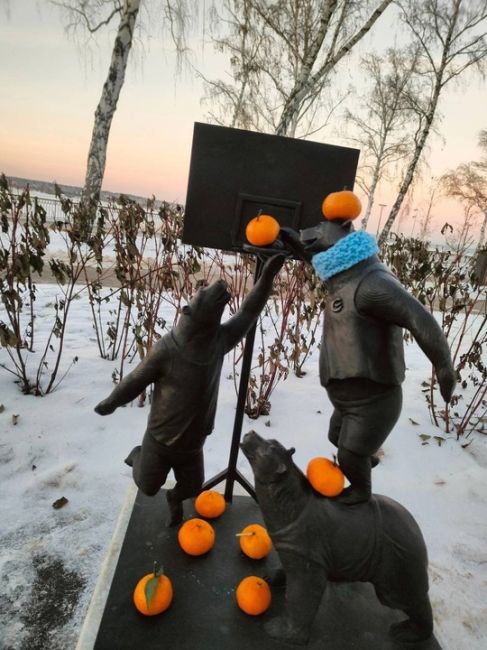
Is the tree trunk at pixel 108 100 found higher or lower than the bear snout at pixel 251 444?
higher

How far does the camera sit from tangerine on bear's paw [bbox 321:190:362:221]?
119 cm

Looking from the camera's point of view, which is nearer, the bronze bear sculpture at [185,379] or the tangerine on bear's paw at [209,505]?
the bronze bear sculpture at [185,379]

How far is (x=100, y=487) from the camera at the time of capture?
7.93 ft

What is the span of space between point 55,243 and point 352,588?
11.3 metres

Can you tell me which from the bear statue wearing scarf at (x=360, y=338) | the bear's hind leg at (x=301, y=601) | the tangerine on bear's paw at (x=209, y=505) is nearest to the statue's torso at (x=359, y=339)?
the bear statue wearing scarf at (x=360, y=338)

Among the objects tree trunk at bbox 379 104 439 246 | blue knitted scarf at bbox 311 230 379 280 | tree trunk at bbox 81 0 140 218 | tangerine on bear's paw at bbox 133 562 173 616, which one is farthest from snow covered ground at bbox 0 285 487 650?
tree trunk at bbox 379 104 439 246

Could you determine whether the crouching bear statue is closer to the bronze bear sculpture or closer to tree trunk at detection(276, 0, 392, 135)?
the bronze bear sculpture

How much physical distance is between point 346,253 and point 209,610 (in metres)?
1.30

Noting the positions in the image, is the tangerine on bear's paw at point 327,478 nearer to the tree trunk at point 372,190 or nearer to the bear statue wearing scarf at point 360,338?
the bear statue wearing scarf at point 360,338

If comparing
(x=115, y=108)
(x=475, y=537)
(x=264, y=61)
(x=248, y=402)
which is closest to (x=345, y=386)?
(x=475, y=537)

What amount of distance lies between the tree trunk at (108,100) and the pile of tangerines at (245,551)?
603 cm

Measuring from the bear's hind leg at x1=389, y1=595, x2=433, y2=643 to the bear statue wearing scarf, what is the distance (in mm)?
389

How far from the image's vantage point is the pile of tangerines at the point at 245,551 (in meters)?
1.26

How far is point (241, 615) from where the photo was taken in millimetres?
1358
